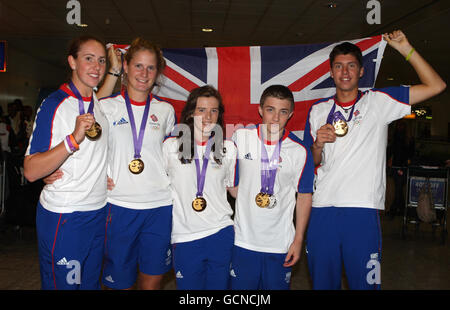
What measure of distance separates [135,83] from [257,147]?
2.83ft

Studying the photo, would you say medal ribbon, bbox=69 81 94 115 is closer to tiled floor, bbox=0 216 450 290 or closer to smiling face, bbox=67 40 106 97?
smiling face, bbox=67 40 106 97

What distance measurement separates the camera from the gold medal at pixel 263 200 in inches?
90.4

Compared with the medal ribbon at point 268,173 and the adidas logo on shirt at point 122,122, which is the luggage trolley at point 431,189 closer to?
the medal ribbon at point 268,173

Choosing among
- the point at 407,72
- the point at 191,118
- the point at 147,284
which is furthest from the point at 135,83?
the point at 407,72

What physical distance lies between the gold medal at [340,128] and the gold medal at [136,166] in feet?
3.98

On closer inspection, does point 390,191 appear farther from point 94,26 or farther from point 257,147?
point 94,26

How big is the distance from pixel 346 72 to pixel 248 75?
1.15 m

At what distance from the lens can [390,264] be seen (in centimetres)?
458

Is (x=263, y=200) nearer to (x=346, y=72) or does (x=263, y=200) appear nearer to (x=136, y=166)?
(x=136, y=166)

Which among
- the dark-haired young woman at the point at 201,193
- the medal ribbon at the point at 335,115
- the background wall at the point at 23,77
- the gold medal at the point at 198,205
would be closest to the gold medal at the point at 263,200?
the dark-haired young woman at the point at 201,193

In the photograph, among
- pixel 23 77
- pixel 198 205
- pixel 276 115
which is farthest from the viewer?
pixel 23 77

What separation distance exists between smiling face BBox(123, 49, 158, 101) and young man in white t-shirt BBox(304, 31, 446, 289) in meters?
1.11

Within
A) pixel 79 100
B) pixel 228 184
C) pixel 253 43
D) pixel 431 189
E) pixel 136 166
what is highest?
pixel 253 43

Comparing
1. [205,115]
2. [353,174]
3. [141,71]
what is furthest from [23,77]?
[353,174]
